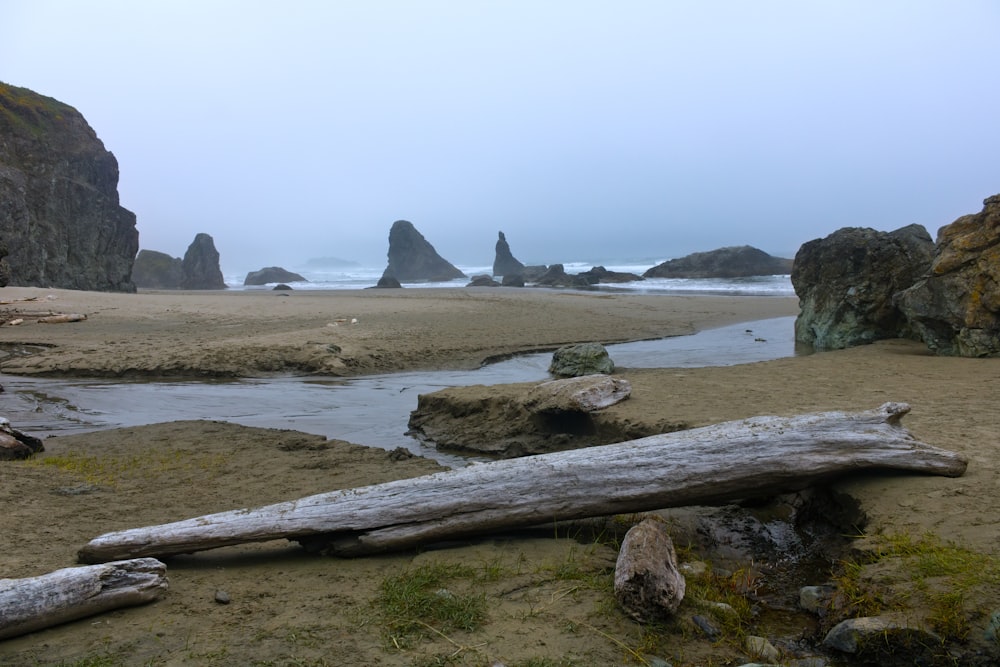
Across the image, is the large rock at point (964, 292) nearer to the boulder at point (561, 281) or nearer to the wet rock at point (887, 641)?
the wet rock at point (887, 641)

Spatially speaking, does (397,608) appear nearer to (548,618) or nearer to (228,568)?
(548,618)

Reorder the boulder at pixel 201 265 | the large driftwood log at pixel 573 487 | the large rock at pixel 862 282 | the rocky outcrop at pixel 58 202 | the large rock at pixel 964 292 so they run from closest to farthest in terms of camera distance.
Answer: the large driftwood log at pixel 573 487
the large rock at pixel 964 292
the large rock at pixel 862 282
the rocky outcrop at pixel 58 202
the boulder at pixel 201 265

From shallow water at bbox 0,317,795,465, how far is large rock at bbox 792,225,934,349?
4.08 ft

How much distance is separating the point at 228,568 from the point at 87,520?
1357mm

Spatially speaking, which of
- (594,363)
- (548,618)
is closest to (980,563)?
(548,618)

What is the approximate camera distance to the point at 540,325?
16938mm

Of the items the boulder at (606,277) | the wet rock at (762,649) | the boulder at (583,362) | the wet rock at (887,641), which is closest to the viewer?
the wet rock at (887,641)

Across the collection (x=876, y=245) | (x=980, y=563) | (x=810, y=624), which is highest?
(x=876, y=245)

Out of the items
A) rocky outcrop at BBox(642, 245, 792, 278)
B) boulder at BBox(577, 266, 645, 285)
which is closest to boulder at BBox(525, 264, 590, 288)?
boulder at BBox(577, 266, 645, 285)

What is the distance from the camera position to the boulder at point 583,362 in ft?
35.1

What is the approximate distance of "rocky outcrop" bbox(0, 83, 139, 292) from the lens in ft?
115

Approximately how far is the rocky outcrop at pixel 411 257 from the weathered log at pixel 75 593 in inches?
3332

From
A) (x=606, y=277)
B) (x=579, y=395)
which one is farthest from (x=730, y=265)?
(x=579, y=395)

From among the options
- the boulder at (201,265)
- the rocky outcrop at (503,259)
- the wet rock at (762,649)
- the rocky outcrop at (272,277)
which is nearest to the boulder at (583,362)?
the wet rock at (762,649)
